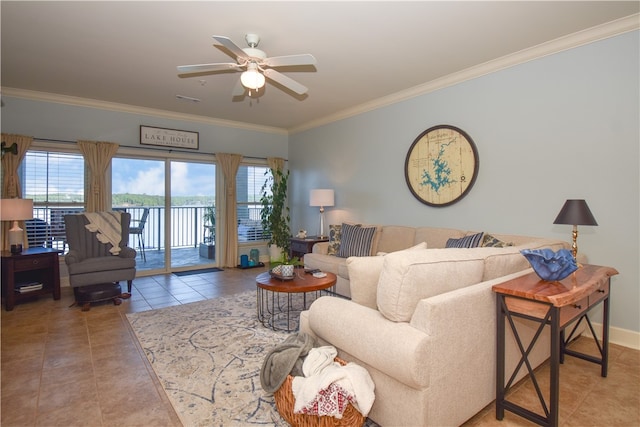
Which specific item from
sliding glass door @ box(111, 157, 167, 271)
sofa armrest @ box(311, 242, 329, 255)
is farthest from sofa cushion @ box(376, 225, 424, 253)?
sliding glass door @ box(111, 157, 167, 271)

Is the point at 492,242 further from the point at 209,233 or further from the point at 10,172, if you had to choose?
the point at 10,172

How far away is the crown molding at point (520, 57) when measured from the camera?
→ 2.78 meters

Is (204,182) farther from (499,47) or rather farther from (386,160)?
(499,47)

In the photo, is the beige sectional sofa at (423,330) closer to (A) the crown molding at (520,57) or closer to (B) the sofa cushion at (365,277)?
(B) the sofa cushion at (365,277)

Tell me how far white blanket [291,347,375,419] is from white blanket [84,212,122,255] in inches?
149

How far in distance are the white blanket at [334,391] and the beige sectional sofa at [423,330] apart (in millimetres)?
108

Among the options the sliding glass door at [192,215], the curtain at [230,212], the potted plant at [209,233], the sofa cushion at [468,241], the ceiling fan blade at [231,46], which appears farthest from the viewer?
the potted plant at [209,233]

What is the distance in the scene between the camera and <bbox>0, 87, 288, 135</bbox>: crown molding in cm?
452

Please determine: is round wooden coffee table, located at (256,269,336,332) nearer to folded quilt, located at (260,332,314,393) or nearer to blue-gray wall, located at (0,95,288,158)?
folded quilt, located at (260,332,314,393)

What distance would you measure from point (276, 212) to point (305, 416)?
4.95 m

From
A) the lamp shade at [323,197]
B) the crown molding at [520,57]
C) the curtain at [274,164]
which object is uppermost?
the crown molding at [520,57]

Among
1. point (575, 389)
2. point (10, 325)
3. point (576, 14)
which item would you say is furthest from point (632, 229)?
point (10, 325)

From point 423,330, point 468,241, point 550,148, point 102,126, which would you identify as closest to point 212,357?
point 423,330

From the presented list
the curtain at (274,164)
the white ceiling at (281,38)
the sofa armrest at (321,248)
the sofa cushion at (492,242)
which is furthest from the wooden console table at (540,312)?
the curtain at (274,164)
